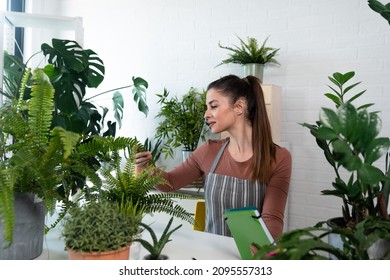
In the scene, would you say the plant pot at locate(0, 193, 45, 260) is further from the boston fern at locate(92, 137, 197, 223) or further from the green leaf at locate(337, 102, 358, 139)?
the green leaf at locate(337, 102, 358, 139)

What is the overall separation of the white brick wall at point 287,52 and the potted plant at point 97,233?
2.32m

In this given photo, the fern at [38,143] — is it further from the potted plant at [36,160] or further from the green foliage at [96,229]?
the green foliage at [96,229]

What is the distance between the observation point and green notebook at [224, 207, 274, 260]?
938mm

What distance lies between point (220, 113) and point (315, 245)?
124cm

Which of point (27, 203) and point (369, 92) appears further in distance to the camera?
point (369, 92)

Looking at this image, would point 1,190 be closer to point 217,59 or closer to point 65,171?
point 65,171

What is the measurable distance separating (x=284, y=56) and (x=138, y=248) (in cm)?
242

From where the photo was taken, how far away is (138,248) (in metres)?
0.95

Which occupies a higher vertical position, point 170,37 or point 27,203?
point 170,37

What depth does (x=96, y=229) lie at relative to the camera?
76 cm

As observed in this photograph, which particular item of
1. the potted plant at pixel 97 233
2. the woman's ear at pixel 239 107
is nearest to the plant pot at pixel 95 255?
the potted plant at pixel 97 233

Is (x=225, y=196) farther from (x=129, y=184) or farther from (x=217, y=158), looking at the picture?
(x=129, y=184)

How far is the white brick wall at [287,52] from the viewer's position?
2.64 m

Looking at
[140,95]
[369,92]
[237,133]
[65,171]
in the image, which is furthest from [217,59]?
[65,171]
